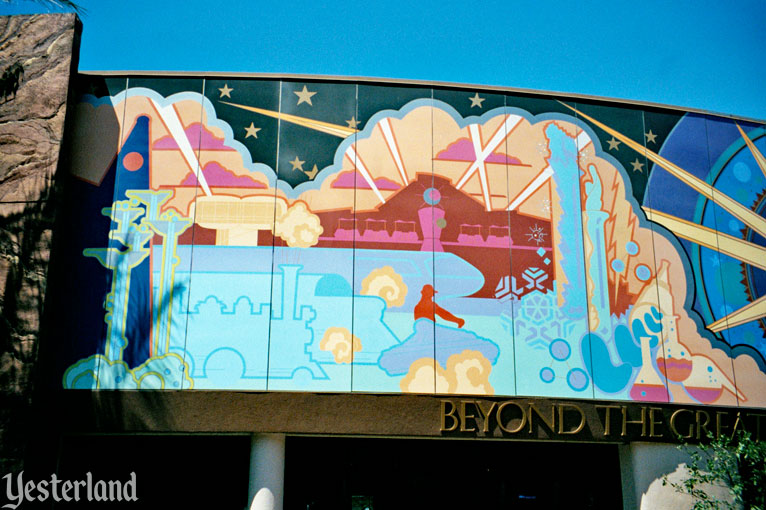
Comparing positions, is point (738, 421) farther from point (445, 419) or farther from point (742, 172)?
point (445, 419)

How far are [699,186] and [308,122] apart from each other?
31.4 feet

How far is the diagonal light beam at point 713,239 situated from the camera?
62.3 ft

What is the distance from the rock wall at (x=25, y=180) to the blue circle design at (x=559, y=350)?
36.0 ft

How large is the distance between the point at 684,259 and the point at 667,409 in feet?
11.7

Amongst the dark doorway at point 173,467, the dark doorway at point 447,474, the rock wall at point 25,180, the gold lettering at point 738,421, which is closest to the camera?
the rock wall at point 25,180

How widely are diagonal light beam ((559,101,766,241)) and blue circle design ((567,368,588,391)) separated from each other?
18.1 feet

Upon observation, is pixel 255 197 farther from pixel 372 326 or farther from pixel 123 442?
pixel 123 442

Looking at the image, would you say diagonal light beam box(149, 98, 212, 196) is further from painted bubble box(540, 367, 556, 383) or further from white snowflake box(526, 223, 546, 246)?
painted bubble box(540, 367, 556, 383)

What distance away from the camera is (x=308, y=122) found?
18.3 metres

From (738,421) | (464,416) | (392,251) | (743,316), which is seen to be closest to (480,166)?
(392,251)

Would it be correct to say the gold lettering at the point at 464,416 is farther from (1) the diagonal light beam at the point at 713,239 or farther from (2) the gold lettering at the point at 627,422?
(1) the diagonal light beam at the point at 713,239

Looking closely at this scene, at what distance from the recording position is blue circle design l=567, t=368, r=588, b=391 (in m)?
17.6

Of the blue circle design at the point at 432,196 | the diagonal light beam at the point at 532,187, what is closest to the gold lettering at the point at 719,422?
the diagonal light beam at the point at 532,187

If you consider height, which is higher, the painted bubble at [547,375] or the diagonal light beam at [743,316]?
the diagonal light beam at [743,316]
